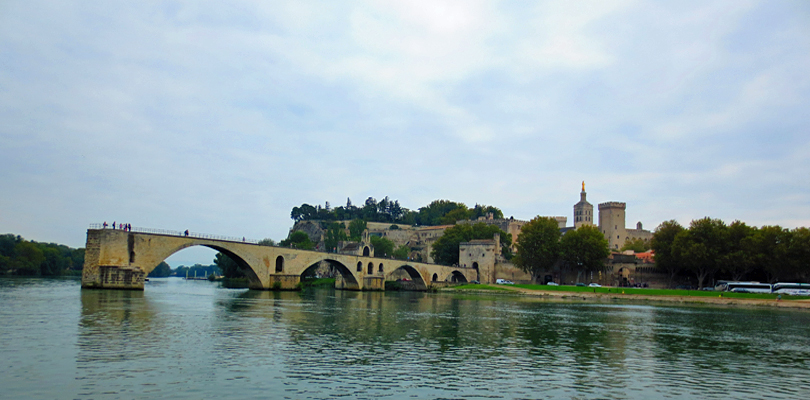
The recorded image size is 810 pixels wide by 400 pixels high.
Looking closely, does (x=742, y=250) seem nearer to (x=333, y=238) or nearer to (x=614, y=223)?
(x=614, y=223)

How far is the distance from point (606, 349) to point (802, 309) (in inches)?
1667

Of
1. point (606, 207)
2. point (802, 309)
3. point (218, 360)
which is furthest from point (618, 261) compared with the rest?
point (218, 360)

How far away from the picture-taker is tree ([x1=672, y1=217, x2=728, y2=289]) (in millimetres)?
70562

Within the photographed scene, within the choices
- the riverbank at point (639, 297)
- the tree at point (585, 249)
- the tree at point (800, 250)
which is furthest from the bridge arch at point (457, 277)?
the tree at point (800, 250)

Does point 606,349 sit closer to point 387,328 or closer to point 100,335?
point 387,328

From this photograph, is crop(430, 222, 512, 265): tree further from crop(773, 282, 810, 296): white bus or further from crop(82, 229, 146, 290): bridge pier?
crop(82, 229, 146, 290): bridge pier

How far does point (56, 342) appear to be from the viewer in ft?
60.9

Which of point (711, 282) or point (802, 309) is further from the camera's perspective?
point (711, 282)

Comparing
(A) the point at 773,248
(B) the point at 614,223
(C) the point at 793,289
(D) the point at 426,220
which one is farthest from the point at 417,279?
(D) the point at 426,220

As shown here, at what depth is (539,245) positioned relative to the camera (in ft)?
291

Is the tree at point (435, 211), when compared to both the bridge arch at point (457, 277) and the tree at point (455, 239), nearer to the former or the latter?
the tree at point (455, 239)

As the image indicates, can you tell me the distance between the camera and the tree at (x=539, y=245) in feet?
286

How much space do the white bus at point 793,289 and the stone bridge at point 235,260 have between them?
43.7 meters

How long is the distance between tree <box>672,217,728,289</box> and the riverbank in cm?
642
